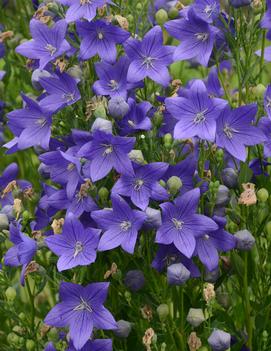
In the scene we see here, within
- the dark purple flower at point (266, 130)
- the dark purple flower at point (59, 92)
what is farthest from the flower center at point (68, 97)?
the dark purple flower at point (266, 130)

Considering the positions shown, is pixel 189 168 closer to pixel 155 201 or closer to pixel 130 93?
pixel 155 201

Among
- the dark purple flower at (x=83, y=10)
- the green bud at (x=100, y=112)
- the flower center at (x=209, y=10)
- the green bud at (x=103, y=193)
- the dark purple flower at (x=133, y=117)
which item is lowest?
the green bud at (x=103, y=193)

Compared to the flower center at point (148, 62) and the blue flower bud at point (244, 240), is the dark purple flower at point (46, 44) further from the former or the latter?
the blue flower bud at point (244, 240)

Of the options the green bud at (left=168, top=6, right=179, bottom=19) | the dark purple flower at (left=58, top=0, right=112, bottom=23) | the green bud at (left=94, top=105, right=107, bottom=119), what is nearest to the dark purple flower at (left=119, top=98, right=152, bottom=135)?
the green bud at (left=94, top=105, right=107, bottom=119)

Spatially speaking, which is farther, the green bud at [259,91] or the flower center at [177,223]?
the green bud at [259,91]

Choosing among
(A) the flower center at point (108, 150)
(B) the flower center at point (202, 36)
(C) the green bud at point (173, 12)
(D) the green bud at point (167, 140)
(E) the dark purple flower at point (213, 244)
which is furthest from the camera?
(C) the green bud at point (173, 12)

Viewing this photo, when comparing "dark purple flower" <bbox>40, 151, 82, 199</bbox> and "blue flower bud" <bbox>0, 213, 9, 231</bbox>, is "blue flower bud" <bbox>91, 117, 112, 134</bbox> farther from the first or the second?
"blue flower bud" <bbox>0, 213, 9, 231</bbox>

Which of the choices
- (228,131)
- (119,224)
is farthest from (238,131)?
(119,224)

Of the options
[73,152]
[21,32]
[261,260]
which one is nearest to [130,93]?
[73,152]
